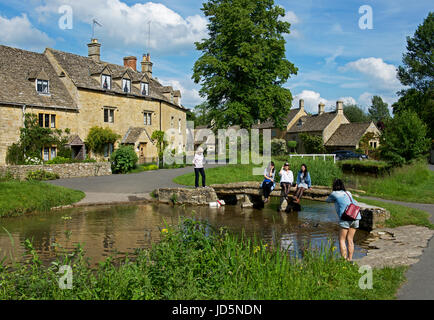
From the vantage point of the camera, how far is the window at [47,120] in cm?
3246

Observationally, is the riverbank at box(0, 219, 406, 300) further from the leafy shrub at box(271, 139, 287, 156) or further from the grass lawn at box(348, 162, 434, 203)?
the leafy shrub at box(271, 139, 287, 156)

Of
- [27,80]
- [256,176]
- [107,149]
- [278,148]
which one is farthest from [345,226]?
[278,148]

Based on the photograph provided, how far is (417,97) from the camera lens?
2195 inches

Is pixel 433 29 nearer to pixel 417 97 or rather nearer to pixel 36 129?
pixel 417 97

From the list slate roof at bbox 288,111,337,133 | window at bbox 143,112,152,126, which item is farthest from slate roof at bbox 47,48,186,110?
slate roof at bbox 288,111,337,133

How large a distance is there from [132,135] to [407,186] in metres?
28.1

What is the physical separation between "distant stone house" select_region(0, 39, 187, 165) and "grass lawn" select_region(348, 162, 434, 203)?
83.0 ft

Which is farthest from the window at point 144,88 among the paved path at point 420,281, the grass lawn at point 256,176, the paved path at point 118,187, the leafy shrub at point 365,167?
the paved path at point 420,281

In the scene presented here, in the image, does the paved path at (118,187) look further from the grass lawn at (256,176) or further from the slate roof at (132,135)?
the slate roof at (132,135)

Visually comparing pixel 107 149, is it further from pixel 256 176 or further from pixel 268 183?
pixel 268 183

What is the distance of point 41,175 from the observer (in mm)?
26609

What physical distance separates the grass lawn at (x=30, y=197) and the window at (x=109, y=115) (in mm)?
20376

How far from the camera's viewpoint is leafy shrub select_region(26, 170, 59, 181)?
26.0m
